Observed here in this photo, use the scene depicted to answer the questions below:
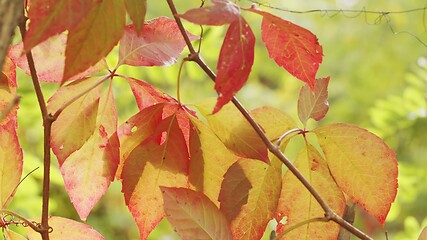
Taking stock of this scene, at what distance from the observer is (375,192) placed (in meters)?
0.54

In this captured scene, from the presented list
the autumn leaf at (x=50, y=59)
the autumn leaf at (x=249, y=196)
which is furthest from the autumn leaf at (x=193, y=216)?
the autumn leaf at (x=50, y=59)

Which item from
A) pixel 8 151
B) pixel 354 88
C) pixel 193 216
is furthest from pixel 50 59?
pixel 354 88

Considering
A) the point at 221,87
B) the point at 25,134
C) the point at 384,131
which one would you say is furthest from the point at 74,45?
the point at 25,134

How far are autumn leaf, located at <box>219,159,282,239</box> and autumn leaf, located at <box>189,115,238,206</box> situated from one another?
0.02 m

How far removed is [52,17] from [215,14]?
105mm

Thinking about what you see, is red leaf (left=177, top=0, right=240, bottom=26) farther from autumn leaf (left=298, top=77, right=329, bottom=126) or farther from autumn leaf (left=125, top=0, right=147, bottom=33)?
autumn leaf (left=298, top=77, right=329, bottom=126)

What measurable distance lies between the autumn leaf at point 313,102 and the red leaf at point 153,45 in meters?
0.11

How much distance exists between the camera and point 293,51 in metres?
0.53

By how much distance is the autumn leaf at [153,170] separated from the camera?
21.5 inches

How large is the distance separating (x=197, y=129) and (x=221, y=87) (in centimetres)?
12

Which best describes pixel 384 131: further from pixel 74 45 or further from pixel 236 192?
pixel 74 45

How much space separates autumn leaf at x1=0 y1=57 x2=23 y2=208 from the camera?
56 cm

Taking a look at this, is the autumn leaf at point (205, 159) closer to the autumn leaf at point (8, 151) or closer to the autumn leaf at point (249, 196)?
the autumn leaf at point (249, 196)

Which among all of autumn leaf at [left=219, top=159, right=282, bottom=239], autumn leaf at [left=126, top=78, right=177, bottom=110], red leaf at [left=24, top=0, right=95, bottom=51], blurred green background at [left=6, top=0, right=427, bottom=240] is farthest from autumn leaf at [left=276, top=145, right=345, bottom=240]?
blurred green background at [left=6, top=0, right=427, bottom=240]
